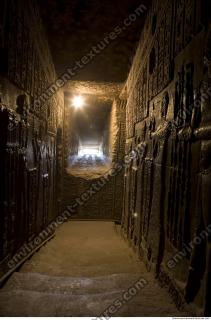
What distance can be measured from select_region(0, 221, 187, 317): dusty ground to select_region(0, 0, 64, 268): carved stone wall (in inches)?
20.9

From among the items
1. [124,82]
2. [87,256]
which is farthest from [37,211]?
[124,82]

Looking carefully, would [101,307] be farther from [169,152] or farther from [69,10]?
[69,10]

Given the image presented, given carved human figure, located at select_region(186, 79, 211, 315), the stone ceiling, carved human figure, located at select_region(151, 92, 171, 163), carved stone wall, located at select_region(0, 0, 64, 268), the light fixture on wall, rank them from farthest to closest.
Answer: the light fixture on wall, the stone ceiling, carved human figure, located at select_region(151, 92, 171, 163), carved stone wall, located at select_region(0, 0, 64, 268), carved human figure, located at select_region(186, 79, 211, 315)

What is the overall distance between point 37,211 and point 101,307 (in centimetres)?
330

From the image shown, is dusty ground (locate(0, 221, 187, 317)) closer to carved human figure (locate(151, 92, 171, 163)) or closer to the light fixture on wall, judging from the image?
carved human figure (locate(151, 92, 171, 163))

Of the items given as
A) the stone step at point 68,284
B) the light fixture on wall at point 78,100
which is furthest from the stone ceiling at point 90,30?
the stone step at point 68,284

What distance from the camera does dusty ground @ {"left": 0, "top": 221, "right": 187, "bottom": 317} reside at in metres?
2.29

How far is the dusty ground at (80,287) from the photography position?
2291 millimetres

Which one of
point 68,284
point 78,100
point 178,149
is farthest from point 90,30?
point 68,284

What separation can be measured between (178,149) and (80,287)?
2054 millimetres

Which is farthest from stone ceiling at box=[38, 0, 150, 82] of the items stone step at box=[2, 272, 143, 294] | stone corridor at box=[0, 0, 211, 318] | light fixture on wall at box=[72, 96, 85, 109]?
stone step at box=[2, 272, 143, 294]

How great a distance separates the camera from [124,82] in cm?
849

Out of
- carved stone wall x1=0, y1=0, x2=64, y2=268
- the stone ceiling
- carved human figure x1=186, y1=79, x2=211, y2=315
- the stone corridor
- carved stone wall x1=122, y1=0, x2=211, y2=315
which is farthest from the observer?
the stone ceiling

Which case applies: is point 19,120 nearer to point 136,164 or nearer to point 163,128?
point 163,128
